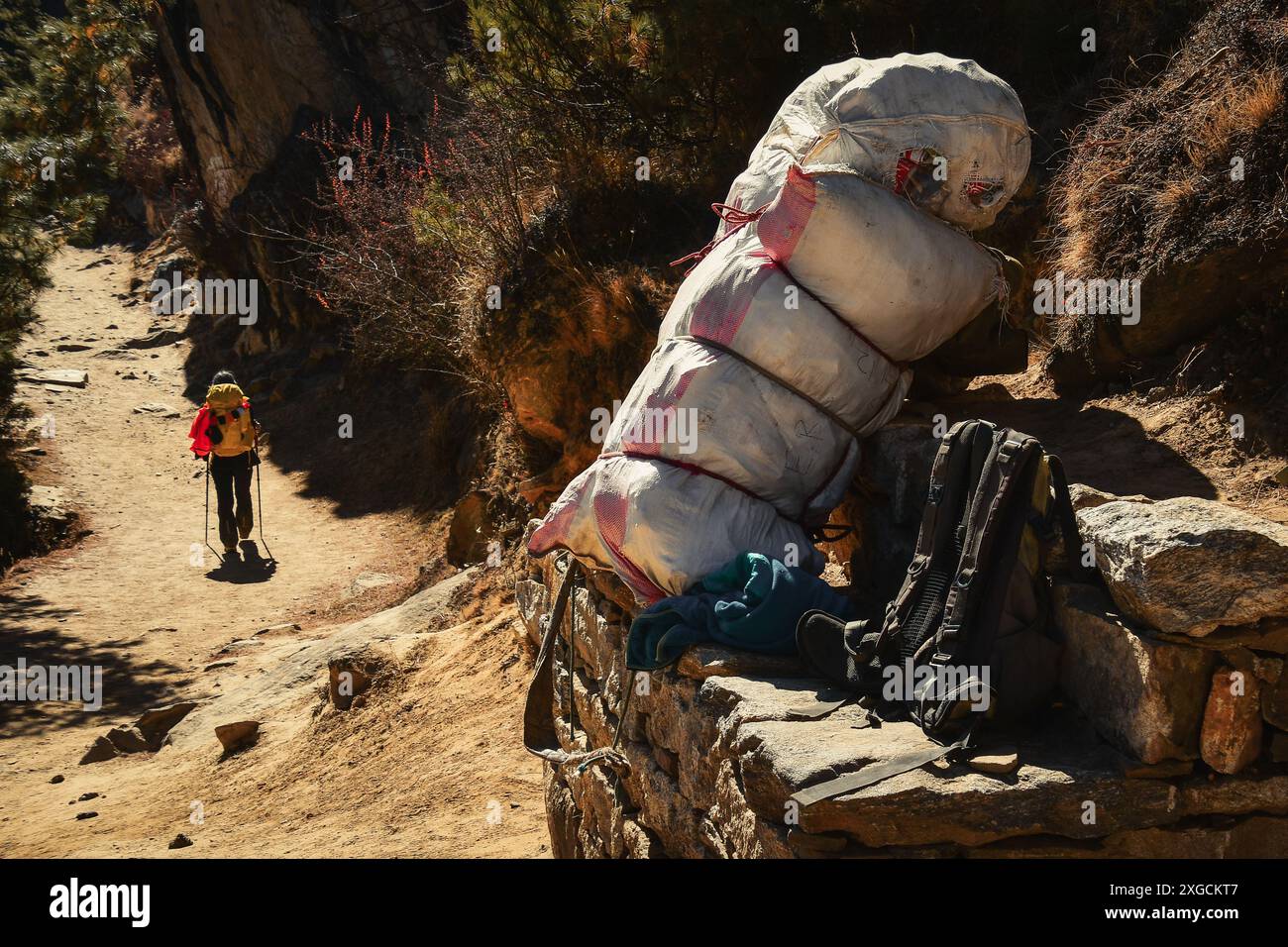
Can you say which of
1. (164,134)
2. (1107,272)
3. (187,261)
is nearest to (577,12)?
(1107,272)

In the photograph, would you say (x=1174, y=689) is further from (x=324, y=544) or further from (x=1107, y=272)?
(x=324, y=544)

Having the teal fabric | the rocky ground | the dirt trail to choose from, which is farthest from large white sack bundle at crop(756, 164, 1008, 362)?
the dirt trail

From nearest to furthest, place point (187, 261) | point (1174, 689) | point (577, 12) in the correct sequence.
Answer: point (1174, 689) < point (577, 12) < point (187, 261)

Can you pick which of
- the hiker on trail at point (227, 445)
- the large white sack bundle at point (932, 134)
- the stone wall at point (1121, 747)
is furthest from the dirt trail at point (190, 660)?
the large white sack bundle at point (932, 134)

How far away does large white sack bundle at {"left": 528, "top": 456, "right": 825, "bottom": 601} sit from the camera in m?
3.98

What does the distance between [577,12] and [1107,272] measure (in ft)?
14.8

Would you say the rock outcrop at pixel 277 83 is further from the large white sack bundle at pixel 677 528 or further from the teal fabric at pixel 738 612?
the teal fabric at pixel 738 612

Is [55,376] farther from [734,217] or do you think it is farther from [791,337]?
[791,337]

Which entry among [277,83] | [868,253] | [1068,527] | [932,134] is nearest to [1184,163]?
→ [932,134]

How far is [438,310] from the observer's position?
10.9 metres

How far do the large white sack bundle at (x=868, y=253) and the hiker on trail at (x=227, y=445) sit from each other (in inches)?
332

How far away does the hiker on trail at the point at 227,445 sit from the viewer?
1132 centimetres

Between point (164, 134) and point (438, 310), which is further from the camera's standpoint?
point (164, 134)

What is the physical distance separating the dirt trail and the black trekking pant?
1.21 feet
